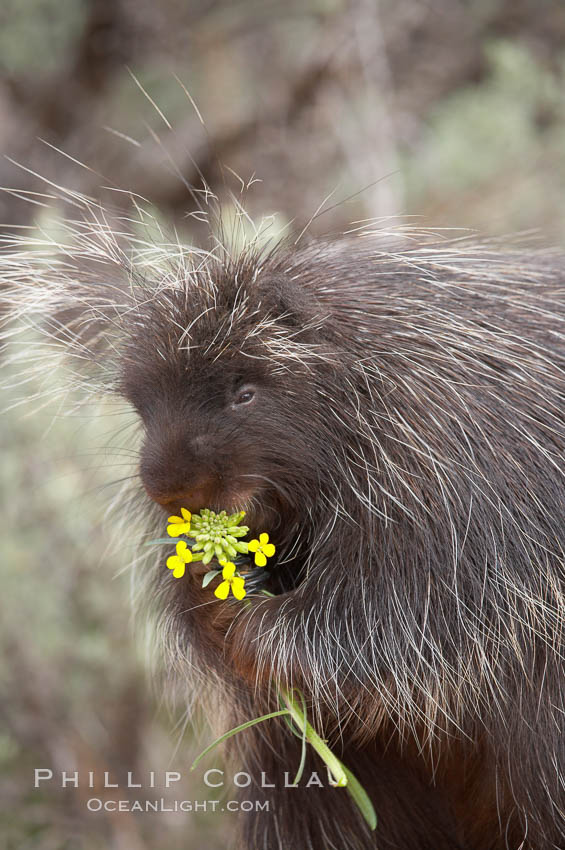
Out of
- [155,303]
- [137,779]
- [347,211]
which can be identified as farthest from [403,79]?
[155,303]

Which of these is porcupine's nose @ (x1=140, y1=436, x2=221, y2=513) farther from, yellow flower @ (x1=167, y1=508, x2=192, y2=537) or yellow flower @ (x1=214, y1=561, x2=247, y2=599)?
yellow flower @ (x1=214, y1=561, x2=247, y2=599)

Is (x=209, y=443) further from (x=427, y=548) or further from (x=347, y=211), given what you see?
(x=347, y=211)

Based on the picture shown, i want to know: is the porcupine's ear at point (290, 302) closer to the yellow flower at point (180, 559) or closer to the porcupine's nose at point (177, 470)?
the porcupine's nose at point (177, 470)

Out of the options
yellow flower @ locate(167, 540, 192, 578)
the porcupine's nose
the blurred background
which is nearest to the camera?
the porcupine's nose

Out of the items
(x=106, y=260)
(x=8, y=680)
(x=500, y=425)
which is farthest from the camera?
(x=8, y=680)

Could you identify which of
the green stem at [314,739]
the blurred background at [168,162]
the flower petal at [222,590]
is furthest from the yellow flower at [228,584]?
the blurred background at [168,162]

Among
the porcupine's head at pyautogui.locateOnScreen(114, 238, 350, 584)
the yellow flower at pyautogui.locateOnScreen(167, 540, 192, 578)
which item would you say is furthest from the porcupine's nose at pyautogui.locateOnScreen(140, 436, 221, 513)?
the yellow flower at pyautogui.locateOnScreen(167, 540, 192, 578)
